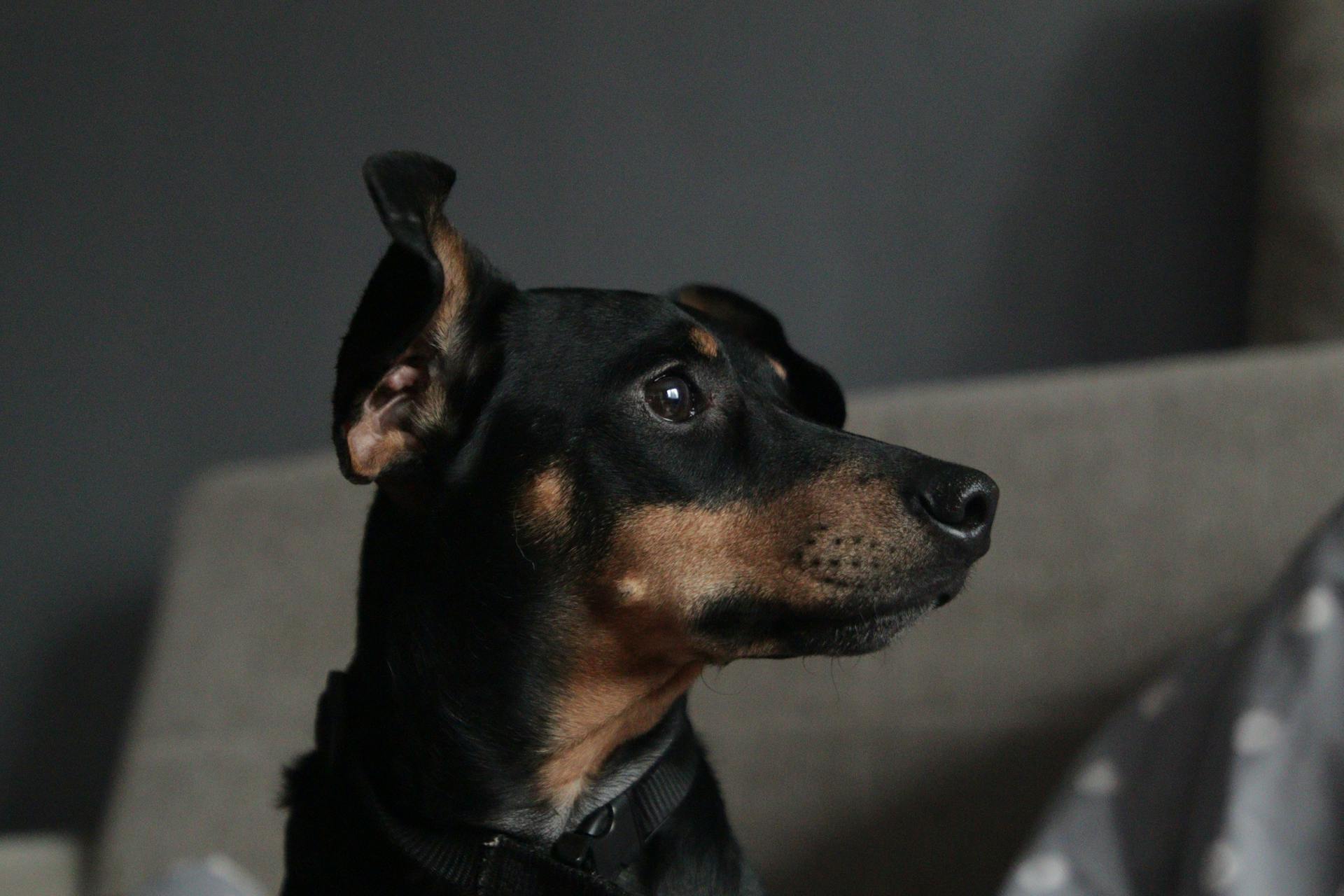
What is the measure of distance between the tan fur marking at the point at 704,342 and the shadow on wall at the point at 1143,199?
117 centimetres

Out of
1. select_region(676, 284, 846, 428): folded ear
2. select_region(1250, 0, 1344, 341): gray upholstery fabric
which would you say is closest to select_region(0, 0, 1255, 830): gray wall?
select_region(1250, 0, 1344, 341): gray upholstery fabric

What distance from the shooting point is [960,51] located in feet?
6.99

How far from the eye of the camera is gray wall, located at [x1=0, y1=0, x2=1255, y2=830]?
2072 millimetres

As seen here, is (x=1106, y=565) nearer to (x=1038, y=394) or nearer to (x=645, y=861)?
(x=1038, y=394)

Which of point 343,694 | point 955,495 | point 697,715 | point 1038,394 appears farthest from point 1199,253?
point 343,694

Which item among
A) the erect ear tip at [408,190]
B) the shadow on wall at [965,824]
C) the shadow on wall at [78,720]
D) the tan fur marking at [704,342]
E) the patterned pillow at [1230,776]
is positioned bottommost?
the shadow on wall at [78,720]

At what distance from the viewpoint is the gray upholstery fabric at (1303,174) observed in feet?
5.68

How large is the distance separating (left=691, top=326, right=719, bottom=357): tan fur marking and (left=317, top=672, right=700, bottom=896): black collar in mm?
336

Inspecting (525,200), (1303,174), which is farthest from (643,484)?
(525,200)

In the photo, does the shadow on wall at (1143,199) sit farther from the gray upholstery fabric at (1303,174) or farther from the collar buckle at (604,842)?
the collar buckle at (604,842)

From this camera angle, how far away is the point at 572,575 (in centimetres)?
103

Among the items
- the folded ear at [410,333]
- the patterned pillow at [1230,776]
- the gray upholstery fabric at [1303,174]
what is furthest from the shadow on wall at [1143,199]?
the folded ear at [410,333]

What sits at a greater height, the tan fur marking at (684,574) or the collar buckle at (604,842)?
the tan fur marking at (684,574)

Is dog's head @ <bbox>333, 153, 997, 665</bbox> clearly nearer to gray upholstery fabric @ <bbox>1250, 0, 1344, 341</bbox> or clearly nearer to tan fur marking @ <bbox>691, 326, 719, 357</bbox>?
tan fur marking @ <bbox>691, 326, 719, 357</bbox>
